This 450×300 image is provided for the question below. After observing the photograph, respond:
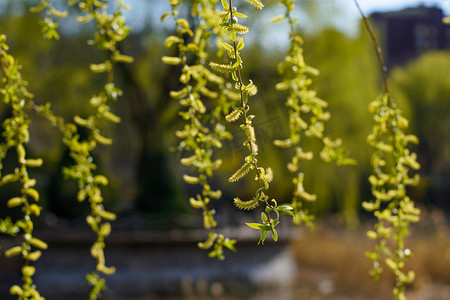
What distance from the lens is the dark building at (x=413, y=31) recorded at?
93.0ft

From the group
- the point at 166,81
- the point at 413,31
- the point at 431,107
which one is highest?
the point at 413,31

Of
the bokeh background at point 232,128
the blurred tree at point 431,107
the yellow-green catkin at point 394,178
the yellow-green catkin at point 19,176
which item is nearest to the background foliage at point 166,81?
the bokeh background at point 232,128

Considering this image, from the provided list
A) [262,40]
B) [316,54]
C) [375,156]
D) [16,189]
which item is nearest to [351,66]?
[316,54]

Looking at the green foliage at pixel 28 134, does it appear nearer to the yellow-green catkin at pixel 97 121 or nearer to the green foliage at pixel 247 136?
the yellow-green catkin at pixel 97 121

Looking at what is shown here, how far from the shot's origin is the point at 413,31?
28.7 meters

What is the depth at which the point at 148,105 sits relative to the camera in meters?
12.8

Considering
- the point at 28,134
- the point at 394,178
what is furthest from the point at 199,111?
the point at 394,178

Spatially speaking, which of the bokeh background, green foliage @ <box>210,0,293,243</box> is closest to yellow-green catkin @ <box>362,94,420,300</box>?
green foliage @ <box>210,0,293,243</box>

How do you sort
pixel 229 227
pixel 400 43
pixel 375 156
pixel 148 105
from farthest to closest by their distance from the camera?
pixel 400 43
pixel 148 105
pixel 229 227
pixel 375 156

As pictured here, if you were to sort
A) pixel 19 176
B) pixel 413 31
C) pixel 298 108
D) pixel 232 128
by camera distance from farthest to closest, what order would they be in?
pixel 413 31 → pixel 232 128 → pixel 298 108 → pixel 19 176

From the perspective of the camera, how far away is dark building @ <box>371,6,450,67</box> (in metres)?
28.4

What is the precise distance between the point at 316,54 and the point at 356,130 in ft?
5.90

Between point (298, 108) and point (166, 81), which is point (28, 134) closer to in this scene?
point (298, 108)

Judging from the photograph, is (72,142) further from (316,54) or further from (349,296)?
(316,54)
